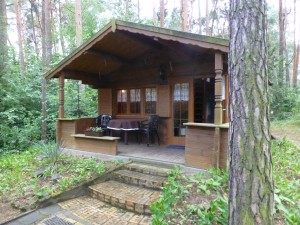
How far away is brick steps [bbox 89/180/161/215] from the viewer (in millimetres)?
3285

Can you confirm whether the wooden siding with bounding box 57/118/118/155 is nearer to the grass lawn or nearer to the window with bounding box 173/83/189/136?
the grass lawn

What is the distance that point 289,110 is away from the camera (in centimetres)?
1259

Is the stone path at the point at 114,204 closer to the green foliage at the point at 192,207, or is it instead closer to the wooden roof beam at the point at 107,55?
→ the green foliage at the point at 192,207

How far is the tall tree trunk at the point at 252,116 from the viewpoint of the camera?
182cm

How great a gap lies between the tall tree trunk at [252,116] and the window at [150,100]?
16.1 ft

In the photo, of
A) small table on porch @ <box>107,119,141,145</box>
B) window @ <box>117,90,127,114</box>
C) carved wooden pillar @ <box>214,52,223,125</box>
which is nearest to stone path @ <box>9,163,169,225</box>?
carved wooden pillar @ <box>214,52,223,125</box>

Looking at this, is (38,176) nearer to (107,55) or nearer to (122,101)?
(107,55)

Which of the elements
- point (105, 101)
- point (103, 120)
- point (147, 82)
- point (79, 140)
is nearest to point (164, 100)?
point (147, 82)

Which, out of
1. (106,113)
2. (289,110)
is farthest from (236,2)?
(289,110)

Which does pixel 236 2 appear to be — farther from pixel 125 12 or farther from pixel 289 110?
pixel 125 12

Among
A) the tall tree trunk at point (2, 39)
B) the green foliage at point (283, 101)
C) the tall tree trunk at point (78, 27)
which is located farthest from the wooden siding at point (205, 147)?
the green foliage at point (283, 101)

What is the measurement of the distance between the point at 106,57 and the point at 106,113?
2.16m

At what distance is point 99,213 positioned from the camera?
3.29 m

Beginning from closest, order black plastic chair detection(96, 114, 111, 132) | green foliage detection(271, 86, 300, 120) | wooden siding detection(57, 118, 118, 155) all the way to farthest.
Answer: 1. wooden siding detection(57, 118, 118, 155)
2. black plastic chair detection(96, 114, 111, 132)
3. green foliage detection(271, 86, 300, 120)
